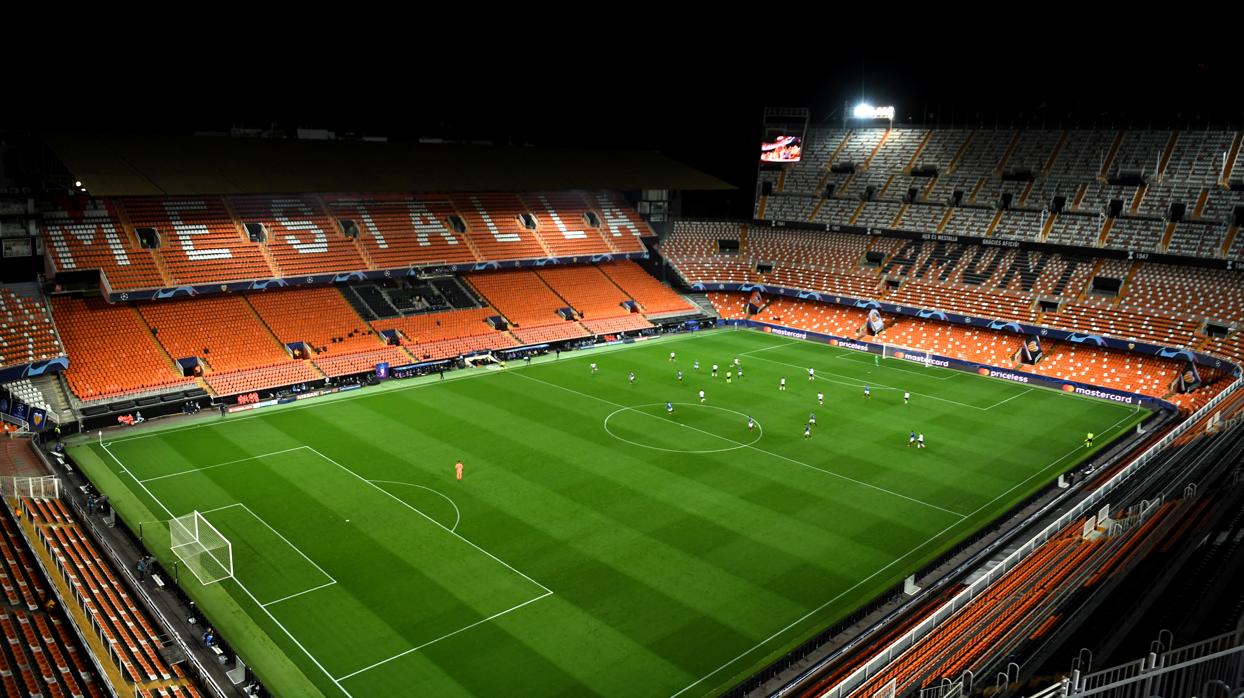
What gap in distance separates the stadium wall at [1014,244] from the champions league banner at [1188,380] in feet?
28.5

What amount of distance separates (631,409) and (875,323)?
77.6 feet

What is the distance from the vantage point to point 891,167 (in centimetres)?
6719

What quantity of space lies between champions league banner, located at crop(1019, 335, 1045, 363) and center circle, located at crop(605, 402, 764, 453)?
67.4 feet

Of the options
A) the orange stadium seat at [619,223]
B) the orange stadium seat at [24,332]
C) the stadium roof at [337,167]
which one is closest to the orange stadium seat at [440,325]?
the stadium roof at [337,167]

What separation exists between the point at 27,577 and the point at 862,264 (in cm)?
5467

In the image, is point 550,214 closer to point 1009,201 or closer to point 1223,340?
point 1009,201

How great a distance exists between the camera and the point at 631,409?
40.3 m

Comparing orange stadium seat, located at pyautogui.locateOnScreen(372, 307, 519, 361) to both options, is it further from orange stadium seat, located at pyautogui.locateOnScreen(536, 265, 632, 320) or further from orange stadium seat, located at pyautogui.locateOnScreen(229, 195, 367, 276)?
orange stadium seat, located at pyautogui.locateOnScreen(536, 265, 632, 320)

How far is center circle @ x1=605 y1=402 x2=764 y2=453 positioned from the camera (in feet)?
116

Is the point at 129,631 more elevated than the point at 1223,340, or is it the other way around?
the point at 1223,340

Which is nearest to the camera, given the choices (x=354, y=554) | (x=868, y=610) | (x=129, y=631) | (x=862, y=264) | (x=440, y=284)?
(x=129, y=631)

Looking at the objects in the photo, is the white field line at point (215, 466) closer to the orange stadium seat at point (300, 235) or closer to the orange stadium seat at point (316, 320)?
the orange stadium seat at point (316, 320)

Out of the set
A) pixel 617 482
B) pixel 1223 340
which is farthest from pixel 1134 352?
pixel 617 482

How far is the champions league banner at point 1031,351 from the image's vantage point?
49188 mm
